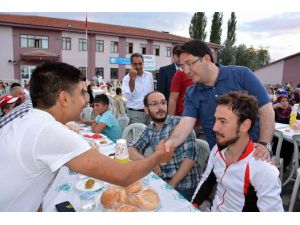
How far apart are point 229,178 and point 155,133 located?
3.68ft

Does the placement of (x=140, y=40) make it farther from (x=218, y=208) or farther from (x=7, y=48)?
(x=218, y=208)

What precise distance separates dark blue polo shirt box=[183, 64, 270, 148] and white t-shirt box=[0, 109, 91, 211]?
1438 millimetres

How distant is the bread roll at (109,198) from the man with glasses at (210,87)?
76 cm

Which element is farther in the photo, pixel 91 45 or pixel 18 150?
pixel 91 45

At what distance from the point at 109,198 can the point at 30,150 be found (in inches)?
21.9

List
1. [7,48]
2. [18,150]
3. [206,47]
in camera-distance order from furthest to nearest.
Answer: [7,48] → [206,47] → [18,150]

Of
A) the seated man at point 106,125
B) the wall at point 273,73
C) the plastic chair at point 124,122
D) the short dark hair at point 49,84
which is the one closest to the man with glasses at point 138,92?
the plastic chair at point 124,122

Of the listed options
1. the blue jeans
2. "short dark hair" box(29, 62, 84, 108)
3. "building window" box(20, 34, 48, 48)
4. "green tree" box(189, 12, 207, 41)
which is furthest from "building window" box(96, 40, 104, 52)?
"short dark hair" box(29, 62, 84, 108)

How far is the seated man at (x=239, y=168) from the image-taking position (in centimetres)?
159

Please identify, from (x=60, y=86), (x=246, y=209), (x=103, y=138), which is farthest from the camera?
(x=103, y=138)

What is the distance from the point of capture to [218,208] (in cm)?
186

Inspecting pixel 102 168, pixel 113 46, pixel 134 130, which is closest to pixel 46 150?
pixel 102 168

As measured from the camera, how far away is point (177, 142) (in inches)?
91.0

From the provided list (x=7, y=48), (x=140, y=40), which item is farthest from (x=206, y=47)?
(x=140, y=40)
